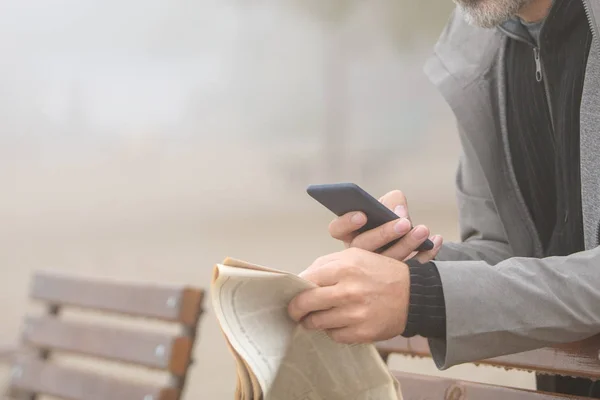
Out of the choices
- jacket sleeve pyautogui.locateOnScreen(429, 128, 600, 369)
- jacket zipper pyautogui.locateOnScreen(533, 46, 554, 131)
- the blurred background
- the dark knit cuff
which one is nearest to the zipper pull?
jacket zipper pyautogui.locateOnScreen(533, 46, 554, 131)

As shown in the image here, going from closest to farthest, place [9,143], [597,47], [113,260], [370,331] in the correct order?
[370,331] → [597,47] → [113,260] → [9,143]

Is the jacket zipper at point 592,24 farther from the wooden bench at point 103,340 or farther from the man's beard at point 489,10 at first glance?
the wooden bench at point 103,340

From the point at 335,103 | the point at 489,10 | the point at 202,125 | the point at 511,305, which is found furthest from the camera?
the point at 335,103

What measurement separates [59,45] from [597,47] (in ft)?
20.1

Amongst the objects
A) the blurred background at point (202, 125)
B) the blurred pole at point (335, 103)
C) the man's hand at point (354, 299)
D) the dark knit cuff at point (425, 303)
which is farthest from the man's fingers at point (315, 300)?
the blurred pole at point (335, 103)

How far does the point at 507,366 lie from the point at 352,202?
0.38 metres

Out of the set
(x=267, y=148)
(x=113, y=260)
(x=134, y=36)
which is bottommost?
(x=113, y=260)

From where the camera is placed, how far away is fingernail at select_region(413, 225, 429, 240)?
97 cm

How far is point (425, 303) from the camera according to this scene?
86 centimetres

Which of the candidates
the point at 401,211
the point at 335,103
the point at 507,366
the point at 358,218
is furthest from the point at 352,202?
the point at 335,103

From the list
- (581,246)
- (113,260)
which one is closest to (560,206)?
(581,246)

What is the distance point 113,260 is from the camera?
6.11 meters

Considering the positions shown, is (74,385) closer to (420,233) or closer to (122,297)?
(122,297)

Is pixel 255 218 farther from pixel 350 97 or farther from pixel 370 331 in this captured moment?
pixel 370 331
